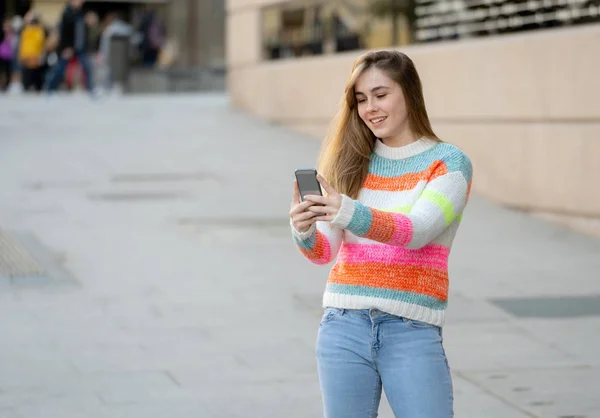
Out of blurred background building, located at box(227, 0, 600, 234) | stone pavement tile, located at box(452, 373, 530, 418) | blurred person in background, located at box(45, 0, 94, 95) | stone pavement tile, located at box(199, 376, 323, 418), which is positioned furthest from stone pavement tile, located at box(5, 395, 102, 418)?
blurred person in background, located at box(45, 0, 94, 95)

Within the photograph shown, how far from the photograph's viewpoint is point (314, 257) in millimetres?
3725

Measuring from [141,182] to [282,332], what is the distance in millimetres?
7498

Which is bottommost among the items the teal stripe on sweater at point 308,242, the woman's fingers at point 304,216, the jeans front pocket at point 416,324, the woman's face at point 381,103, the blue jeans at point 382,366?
the blue jeans at point 382,366

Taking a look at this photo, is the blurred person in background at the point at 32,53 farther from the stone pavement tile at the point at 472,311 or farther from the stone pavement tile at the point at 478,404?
the stone pavement tile at the point at 478,404

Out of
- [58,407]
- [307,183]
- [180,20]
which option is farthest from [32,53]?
[307,183]

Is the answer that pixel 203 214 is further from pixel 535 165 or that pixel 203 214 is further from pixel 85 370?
pixel 85 370

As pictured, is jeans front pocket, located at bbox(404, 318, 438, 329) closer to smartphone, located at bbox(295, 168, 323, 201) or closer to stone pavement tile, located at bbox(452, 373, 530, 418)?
smartphone, located at bbox(295, 168, 323, 201)

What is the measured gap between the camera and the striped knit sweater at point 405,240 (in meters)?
3.60

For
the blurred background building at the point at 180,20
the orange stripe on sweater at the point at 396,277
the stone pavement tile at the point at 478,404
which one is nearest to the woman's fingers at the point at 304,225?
the orange stripe on sweater at the point at 396,277

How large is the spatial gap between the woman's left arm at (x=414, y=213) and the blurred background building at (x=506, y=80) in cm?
801

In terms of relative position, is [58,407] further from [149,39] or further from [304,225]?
[149,39]

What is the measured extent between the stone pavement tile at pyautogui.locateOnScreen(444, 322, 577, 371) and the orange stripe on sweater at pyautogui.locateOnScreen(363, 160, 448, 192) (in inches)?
125

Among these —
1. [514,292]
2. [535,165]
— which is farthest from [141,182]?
[514,292]

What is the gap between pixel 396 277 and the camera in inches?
143
